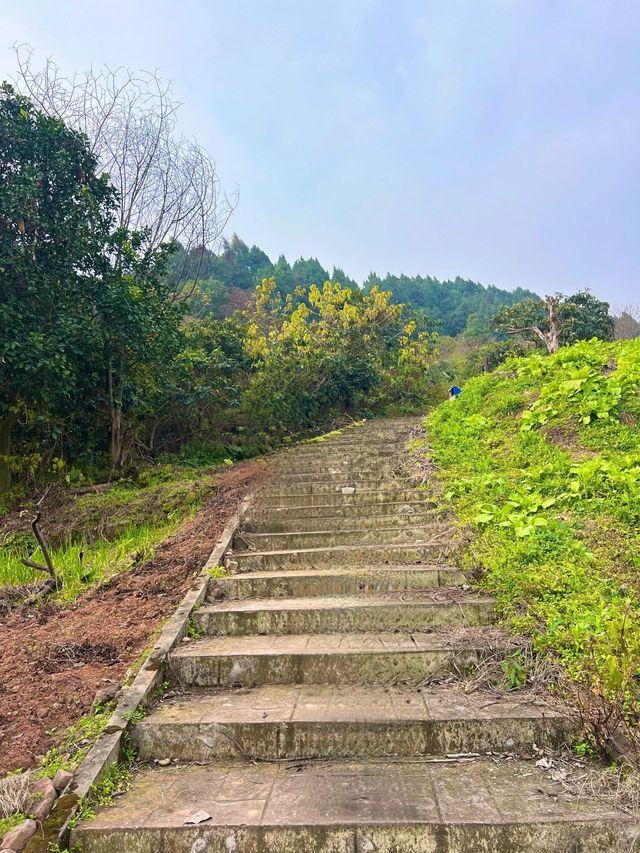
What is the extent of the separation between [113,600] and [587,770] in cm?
412

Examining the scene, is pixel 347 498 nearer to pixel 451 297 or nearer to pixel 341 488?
pixel 341 488

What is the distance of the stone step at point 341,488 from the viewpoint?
7.01 m

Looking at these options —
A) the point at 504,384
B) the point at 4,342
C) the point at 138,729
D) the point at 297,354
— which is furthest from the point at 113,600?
the point at 297,354

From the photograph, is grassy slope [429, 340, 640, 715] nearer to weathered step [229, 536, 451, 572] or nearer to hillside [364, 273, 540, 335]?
weathered step [229, 536, 451, 572]

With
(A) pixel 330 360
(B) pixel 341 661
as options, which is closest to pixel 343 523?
(B) pixel 341 661

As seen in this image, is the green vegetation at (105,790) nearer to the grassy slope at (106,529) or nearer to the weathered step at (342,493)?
the grassy slope at (106,529)

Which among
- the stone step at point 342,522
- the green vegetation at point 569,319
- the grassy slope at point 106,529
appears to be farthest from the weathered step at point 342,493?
the green vegetation at point 569,319

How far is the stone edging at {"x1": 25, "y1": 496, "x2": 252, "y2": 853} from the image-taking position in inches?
91.2

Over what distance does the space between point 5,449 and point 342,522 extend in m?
6.75

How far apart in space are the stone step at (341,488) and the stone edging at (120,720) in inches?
107

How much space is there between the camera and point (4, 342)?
312 inches

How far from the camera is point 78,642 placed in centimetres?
418

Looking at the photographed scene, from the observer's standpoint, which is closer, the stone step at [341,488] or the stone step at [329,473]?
the stone step at [341,488]

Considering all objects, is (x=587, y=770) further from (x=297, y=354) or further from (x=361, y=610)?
(x=297, y=354)
